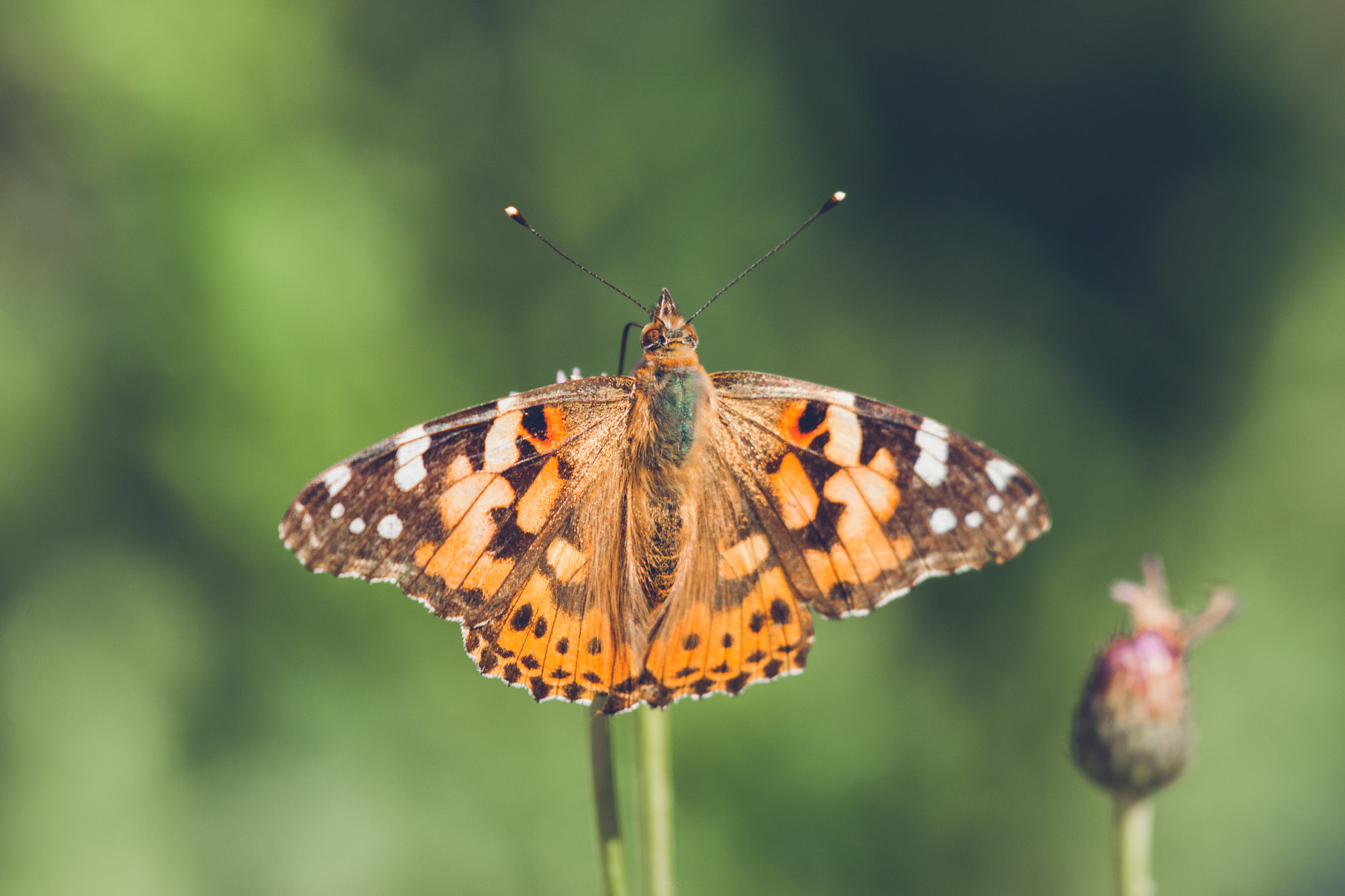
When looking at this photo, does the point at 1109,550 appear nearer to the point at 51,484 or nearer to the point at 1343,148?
the point at 1343,148

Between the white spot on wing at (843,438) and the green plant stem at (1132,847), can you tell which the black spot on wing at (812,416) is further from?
the green plant stem at (1132,847)

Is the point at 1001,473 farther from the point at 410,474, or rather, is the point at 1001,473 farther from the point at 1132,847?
the point at 410,474

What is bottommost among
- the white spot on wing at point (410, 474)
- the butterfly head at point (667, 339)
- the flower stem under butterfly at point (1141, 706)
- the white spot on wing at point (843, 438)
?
the flower stem under butterfly at point (1141, 706)

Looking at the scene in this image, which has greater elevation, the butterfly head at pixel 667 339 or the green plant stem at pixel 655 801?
the butterfly head at pixel 667 339

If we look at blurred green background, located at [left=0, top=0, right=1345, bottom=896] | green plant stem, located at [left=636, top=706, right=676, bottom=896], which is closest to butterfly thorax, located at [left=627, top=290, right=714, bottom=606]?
green plant stem, located at [left=636, top=706, right=676, bottom=896]

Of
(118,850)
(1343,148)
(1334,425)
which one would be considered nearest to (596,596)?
(118,850)

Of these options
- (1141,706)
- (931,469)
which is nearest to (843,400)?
(931,469)

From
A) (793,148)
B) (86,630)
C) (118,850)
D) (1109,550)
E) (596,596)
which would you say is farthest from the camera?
(793,148)

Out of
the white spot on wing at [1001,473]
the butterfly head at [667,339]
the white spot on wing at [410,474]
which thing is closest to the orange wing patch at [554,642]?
the white spot on wing at [410,474]
